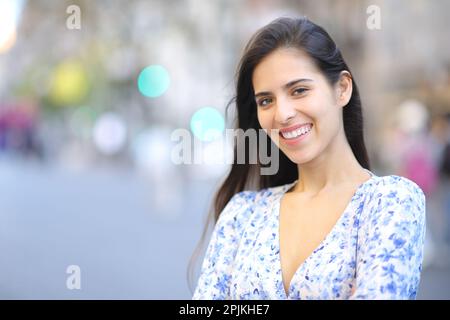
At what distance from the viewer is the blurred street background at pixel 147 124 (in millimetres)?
7246

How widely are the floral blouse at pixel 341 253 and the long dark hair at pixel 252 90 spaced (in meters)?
0.19

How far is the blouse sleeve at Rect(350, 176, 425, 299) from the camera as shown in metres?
1.57

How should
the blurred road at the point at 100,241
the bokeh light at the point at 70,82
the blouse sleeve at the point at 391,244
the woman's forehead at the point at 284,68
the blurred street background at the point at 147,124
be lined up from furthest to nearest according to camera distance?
1. the bokeh light at the point at 70,82
2. the blurred street background at the point at 147,124
3. the blurred road at the point at 100,241
4. the woman's forehead at the point at 284,68
5. the blouse sleeve at the point at 391,244

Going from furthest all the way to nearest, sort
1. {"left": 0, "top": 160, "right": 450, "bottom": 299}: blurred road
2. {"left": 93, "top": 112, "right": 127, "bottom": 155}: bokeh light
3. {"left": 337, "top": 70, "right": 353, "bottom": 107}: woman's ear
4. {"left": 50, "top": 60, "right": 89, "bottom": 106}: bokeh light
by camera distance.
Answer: {"left": 50, "top": 60, "right": 89, "bottom": 106}: bokeh light < {"left": 93, "top": 112, "right": 127, "bottom": 155}: bokeh light < {"left": 0, "top": 160, "right": 450, "bottom": 299}: blurred road < {"left": 337, "top": 70, "right": 353, "bottom": 107}: woman's ear

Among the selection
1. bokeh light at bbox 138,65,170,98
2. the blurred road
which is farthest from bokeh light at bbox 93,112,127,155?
the blurred road

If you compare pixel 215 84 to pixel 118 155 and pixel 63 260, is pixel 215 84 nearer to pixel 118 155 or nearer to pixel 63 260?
pixel 118 155

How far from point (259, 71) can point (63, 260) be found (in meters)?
5.68

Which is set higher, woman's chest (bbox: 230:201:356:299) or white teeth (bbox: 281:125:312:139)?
white teeth (bbox: 281:125:312:139)

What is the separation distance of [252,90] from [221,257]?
51 centimetres

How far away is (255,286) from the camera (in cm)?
183

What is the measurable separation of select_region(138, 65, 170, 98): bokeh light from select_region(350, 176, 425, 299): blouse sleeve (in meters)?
20.1

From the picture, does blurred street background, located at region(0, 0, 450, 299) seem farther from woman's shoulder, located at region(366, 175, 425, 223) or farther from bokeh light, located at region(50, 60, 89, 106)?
woman's shoulder, located at region(366, 175, 425, 223)

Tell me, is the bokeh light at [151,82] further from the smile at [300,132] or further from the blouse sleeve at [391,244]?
the blouse sleeve at [391,244]

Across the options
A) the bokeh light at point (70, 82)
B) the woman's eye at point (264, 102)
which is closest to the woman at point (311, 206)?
the woman's eye at point (264, 102)
